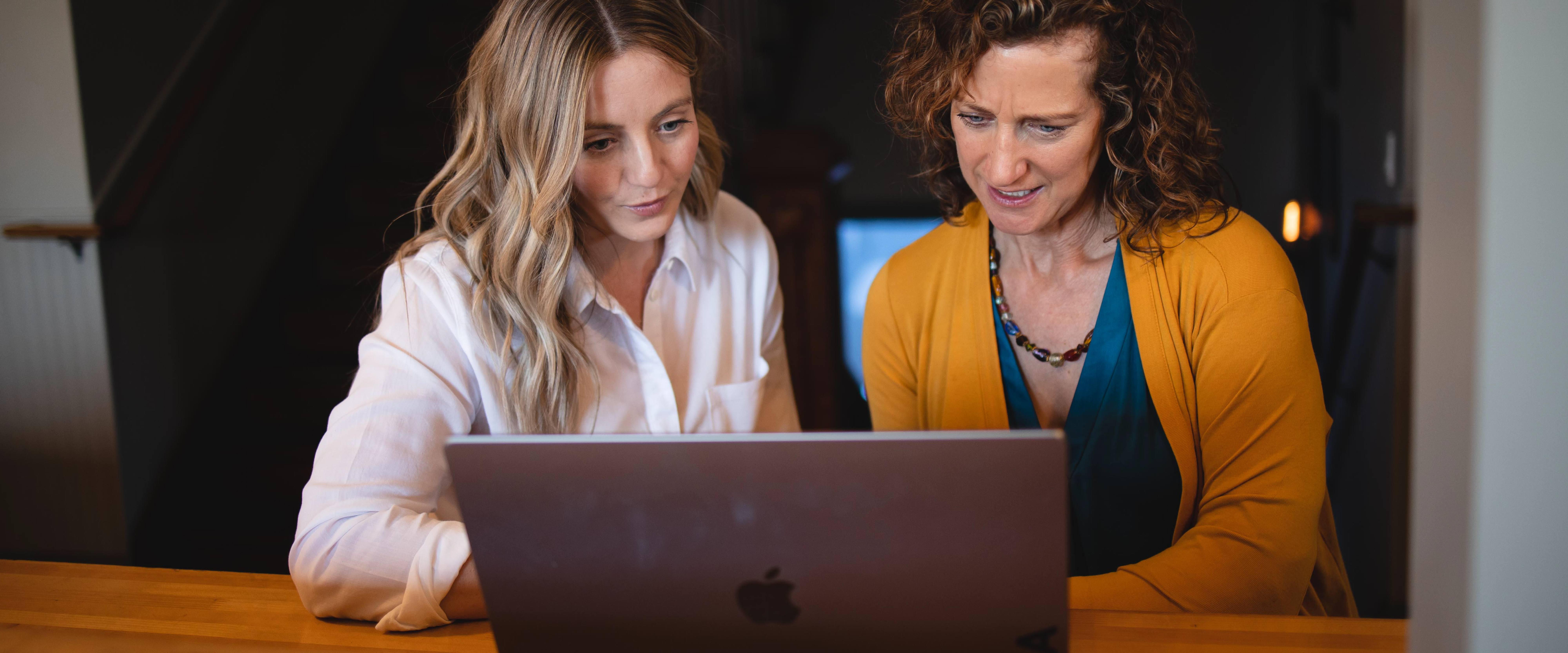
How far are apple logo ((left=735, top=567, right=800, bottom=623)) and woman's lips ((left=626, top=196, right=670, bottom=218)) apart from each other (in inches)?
30.6

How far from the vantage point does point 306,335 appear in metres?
3.46

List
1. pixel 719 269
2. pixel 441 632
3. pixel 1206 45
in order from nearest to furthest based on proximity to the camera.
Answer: pixel 441 632, pixel 719 269, pixel 1206 45

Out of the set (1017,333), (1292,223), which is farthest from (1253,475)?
(1292,223)

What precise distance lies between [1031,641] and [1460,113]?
47 centimetres

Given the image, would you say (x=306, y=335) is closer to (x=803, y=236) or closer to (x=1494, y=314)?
(x=803, y=236)

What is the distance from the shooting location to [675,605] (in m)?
0.75

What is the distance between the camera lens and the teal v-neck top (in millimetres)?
1374

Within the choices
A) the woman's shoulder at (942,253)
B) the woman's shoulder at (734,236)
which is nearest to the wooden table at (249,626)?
the woman's shoulder at (942,253)

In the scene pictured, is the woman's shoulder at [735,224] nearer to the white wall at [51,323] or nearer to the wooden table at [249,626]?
the wooden table at [249,626]

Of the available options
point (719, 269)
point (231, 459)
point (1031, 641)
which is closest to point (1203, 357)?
point (1031, 641)

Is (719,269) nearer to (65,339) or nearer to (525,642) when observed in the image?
(525,642)

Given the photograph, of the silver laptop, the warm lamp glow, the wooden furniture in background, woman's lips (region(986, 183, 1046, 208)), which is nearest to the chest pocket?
woman's lips (region(986, 183, 1046, 208))

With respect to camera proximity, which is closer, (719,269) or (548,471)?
(548,471)

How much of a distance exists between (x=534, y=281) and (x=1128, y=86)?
871mm
